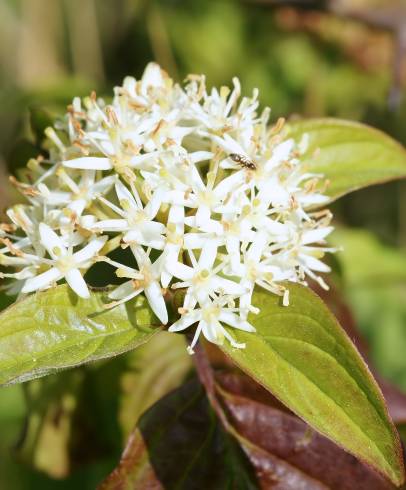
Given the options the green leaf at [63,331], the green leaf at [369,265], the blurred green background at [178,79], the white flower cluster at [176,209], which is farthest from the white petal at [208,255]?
the green leaf at [369,265]

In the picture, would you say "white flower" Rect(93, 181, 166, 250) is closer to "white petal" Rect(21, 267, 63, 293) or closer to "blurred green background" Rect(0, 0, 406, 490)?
"white petal" Rect(21, 267, 63, 293)

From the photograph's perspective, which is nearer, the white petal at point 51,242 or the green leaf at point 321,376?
the green leaf at point 321,376

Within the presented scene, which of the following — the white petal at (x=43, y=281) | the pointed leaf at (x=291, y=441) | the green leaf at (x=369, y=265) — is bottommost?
the green leaf at (x=369, y=265)

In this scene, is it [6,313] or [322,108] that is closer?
[6,313]

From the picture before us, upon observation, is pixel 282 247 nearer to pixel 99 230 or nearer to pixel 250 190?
pixel 250 190

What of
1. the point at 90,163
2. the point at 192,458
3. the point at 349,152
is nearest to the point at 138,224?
the point at 90,163

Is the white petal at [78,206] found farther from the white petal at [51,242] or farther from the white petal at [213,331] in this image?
the white petal at [213,331]

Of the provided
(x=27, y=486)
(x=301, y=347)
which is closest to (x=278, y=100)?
(x=27, y=486)
